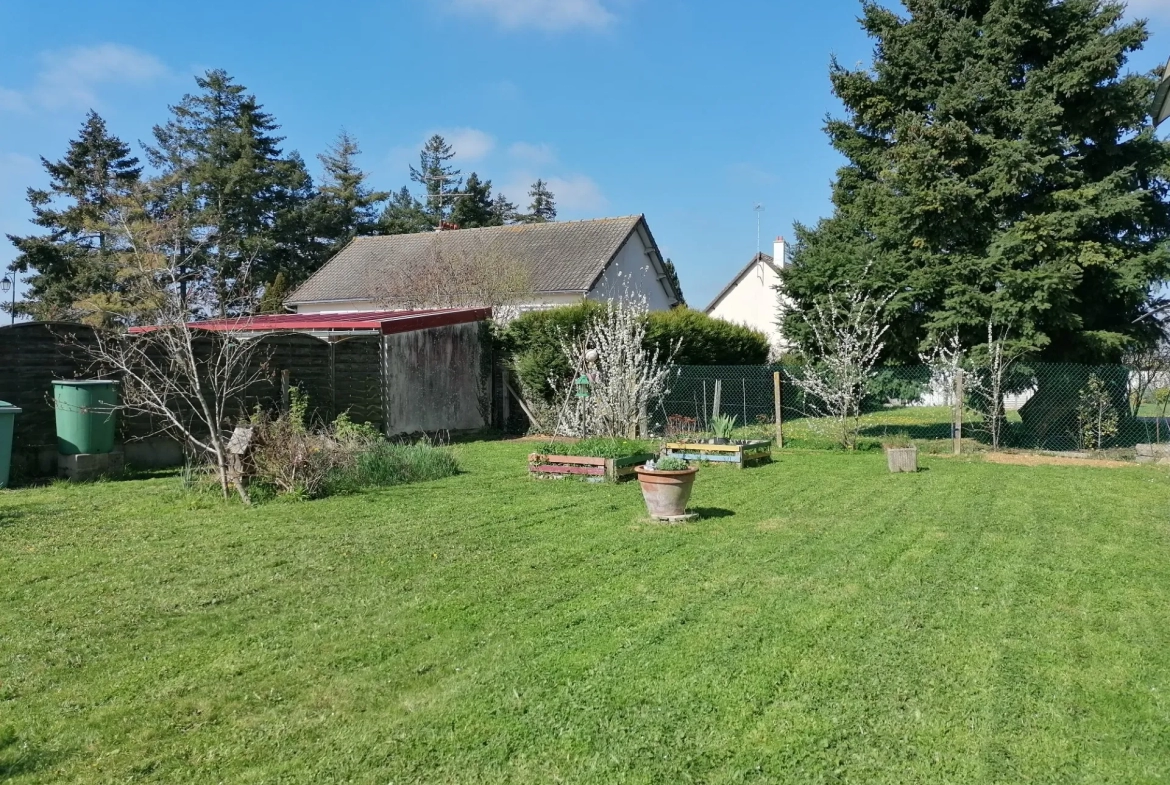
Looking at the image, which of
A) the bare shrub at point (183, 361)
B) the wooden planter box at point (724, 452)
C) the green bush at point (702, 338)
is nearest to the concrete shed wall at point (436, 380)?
the bare shrub at point (183, 361)

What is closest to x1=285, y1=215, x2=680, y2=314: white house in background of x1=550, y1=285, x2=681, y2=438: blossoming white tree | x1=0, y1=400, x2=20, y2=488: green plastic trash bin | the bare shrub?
x1=550, y1=285, x2=681, y2=438: blossoming white tree

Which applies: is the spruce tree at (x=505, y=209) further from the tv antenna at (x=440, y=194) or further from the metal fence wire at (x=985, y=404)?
the metal fence wire at (x=985, y=404)

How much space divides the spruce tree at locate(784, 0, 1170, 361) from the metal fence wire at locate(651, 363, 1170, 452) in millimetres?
678

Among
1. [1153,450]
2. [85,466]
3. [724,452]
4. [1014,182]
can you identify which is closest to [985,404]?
[1153,450]

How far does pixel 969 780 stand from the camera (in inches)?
120

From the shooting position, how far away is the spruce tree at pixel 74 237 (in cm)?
3334

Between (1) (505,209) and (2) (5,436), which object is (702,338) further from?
(1) (505,209)

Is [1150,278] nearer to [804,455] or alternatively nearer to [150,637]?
[804,455]

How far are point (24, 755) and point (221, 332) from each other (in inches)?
334

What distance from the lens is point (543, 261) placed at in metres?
27.2

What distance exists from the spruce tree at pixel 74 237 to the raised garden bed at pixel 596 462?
28.2 meters

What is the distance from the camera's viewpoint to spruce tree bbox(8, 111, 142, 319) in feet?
109

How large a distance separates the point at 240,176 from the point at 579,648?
1555 inches

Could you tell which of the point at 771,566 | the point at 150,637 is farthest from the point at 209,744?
the point at 771,566
